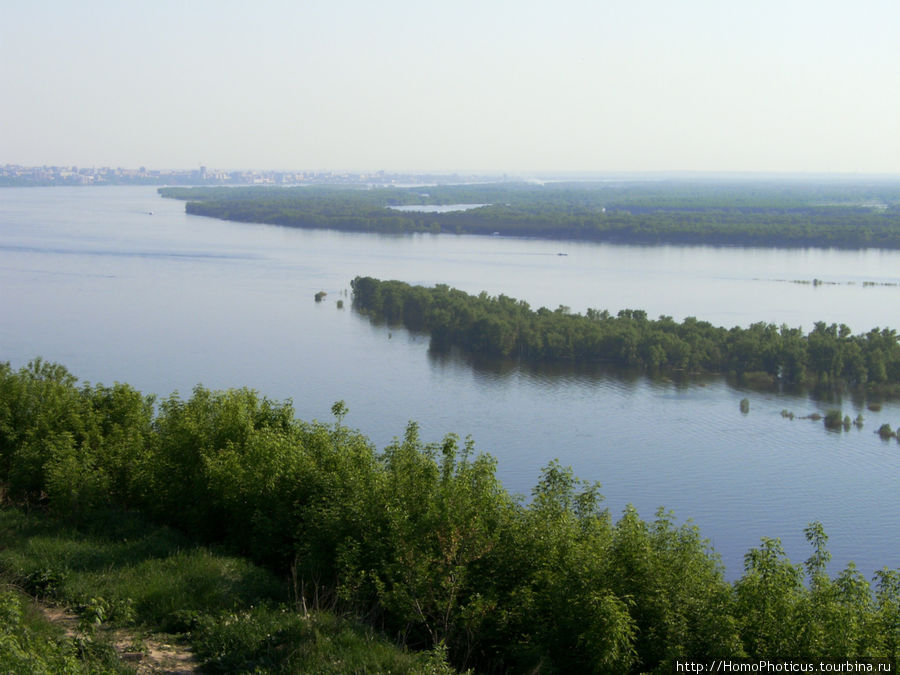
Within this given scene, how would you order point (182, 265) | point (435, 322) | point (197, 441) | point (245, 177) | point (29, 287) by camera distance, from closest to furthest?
point (197, 441)
point (435, 322)
point (29, 287)
point (182, 265)
point (245, 177)

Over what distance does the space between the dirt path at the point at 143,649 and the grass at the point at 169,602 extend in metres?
0.05

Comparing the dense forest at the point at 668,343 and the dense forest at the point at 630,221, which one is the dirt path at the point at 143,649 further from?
the dense forest at the point at 630,221

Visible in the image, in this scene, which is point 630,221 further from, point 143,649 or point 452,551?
point 143,649

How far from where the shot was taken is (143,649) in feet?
13.0

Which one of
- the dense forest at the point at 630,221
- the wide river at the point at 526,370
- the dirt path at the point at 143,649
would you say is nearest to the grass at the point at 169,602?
the dirt path at the point at 143,649

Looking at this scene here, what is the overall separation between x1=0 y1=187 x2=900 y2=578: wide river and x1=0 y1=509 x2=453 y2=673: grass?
16.3ft

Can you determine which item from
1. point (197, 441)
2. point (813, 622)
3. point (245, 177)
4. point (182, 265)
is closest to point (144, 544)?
point (197, 441)

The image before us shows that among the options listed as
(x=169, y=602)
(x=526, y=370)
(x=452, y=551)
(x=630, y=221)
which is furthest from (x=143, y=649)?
(x=630, y=221)

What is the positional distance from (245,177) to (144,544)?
10867cm

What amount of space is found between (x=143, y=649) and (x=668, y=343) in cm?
1327

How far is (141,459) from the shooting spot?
259 inches

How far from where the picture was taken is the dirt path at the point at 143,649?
3.87m

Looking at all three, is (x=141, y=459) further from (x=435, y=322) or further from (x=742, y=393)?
(x=435, y=322)

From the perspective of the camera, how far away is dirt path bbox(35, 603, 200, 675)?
3.87m
